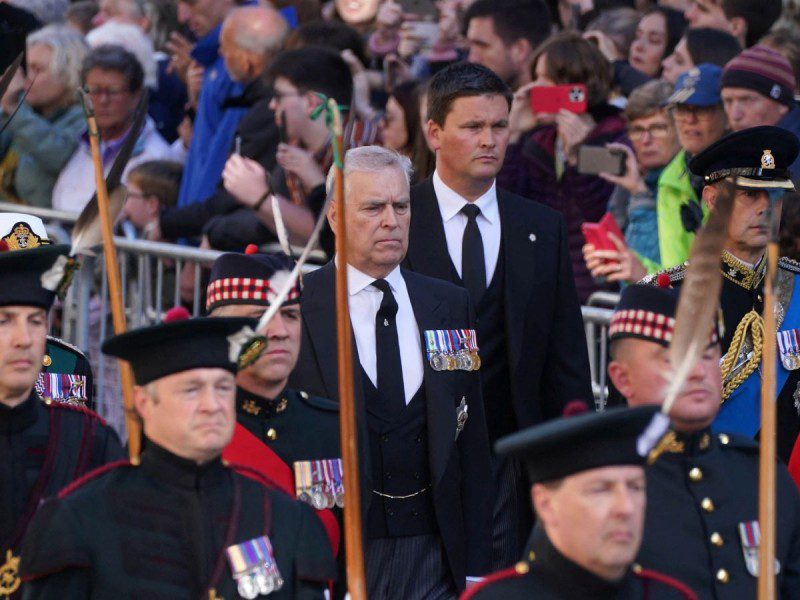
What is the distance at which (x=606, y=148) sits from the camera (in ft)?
29.6

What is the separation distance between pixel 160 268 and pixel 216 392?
5061 mm

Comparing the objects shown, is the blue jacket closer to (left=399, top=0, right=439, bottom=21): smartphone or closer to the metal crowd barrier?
the metal crowd barrier

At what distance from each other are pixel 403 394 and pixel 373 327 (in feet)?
0.84

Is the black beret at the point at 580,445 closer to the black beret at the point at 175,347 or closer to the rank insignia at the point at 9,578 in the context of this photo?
the black beret at the point at 175,347

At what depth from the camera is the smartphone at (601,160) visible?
900 cm

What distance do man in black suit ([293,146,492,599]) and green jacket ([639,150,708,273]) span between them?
1.89m

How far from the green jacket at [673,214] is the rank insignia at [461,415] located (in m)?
1.95

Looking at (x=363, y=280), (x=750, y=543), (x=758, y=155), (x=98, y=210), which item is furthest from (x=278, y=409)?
(x=758, y=155)

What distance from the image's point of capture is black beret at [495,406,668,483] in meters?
4.55

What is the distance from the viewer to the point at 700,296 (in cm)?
479

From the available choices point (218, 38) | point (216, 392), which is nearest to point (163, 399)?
point (216, 392)

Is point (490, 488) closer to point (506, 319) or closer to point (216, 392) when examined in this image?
point (506, 319)

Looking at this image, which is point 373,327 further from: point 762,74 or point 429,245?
point 762,74

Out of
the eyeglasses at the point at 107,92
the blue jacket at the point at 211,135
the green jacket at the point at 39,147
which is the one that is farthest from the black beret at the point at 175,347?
the green jacket at the point at 39,147
